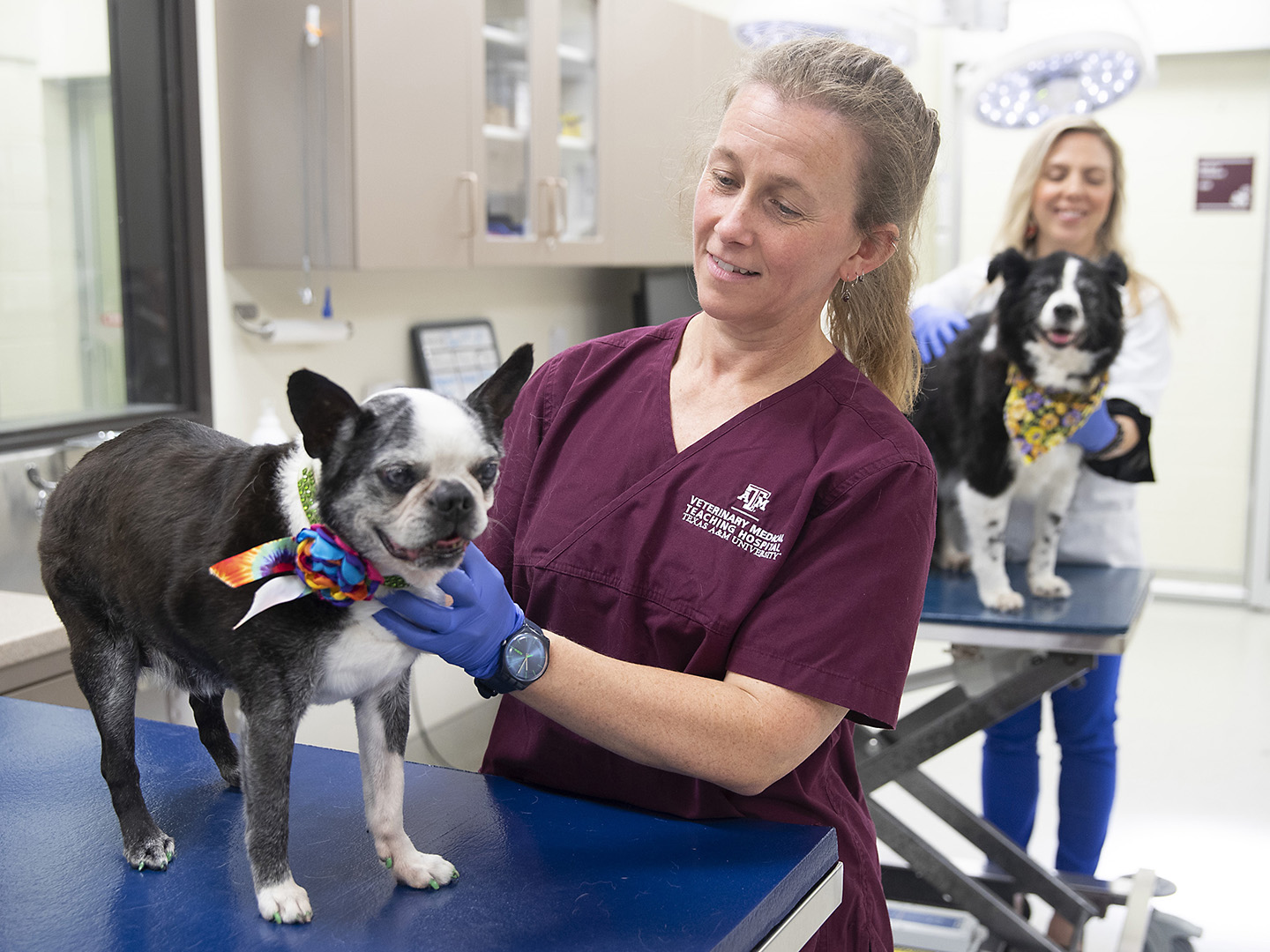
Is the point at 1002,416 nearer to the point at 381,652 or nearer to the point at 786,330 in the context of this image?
the point at 786,330

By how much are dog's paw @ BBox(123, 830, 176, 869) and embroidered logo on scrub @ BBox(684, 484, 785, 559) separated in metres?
0.56

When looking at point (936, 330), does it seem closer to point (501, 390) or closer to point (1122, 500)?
point (1122, 500)

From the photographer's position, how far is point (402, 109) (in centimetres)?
249

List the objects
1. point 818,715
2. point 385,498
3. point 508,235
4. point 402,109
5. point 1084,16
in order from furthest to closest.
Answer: point 1084,16 < point 508,235 < point 402,109 < point 818,715 < point 385,498

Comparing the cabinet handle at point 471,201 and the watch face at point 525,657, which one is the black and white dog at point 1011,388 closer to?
the cabinet handle at point 471,201

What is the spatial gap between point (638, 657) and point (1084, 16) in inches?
199

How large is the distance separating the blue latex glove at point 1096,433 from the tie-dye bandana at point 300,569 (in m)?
1.84

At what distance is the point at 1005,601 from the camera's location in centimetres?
223

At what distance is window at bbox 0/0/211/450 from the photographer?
2193mm

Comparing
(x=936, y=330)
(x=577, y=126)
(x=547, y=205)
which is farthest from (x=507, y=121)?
(x=936, y=330)

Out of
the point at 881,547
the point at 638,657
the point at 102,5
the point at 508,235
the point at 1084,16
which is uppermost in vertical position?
the point at 1084,16

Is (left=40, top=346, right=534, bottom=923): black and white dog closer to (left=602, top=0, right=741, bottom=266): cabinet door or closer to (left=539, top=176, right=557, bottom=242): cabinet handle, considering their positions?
(left=539, top=176, right=557, bottom=242): cabinet handle

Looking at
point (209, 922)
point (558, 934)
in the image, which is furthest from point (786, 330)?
point (209, 922)

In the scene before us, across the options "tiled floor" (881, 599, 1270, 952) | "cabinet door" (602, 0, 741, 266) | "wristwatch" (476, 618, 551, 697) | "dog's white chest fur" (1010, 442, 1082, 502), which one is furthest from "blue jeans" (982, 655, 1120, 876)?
"wristwatch" (476, 618, 551, 697)
